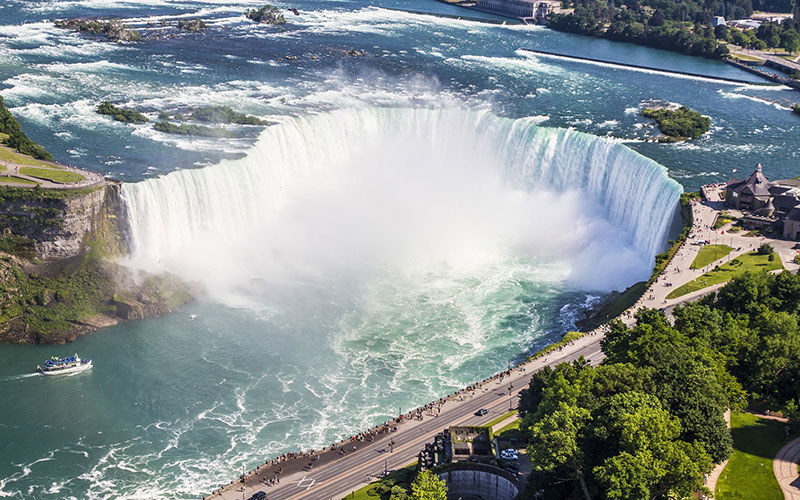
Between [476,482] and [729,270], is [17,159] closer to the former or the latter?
[476,482]

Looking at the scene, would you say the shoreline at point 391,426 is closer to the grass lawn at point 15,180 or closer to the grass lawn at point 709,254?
the grass lawn at point 709,254

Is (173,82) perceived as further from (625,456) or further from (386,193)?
(625,456)

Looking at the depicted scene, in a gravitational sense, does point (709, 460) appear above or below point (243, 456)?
above

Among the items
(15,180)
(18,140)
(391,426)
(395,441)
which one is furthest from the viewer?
(18,140)

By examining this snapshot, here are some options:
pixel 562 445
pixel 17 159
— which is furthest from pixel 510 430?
pixel 17 159

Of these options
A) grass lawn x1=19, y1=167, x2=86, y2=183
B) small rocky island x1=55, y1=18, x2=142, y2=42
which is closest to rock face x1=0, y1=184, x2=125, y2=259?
grass lawn x1=19, y1=167, x2=86, y2=183

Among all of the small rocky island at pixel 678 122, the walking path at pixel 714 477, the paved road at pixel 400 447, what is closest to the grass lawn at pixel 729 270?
the paved road at pixel 400 447

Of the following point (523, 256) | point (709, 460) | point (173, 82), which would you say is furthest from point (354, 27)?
point (709, 460)
